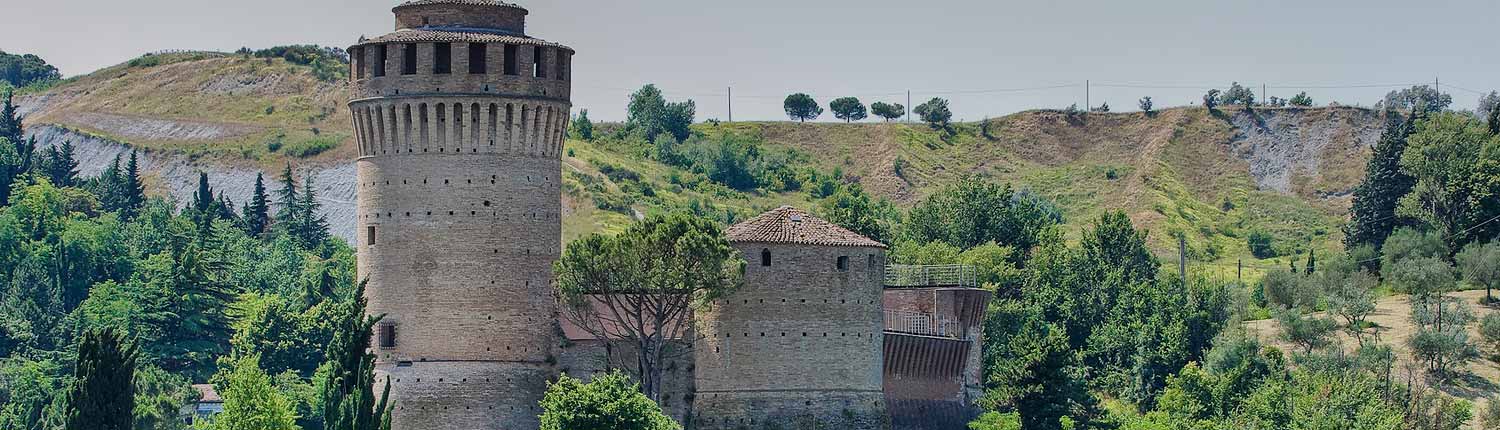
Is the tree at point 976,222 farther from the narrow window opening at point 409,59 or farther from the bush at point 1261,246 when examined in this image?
the bush at point 1261,246

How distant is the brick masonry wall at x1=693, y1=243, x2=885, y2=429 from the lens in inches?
2343

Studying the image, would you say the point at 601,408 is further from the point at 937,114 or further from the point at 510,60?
the point at 937,114

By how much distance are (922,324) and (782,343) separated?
27.1 feet

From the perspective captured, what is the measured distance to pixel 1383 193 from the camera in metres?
111

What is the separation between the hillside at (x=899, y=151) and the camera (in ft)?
479

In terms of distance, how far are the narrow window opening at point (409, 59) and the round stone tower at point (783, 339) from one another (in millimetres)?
9268

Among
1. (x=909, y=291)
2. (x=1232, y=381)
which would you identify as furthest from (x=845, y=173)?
(x=909, y=291)

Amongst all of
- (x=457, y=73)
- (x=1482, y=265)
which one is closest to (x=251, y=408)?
(x=457, y=73)

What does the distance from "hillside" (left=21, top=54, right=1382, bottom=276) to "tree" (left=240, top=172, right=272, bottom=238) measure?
215 inches

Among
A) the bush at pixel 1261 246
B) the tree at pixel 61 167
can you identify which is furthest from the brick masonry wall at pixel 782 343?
the tree at pixel 61 167

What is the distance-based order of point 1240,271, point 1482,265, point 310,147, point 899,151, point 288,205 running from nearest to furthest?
point 1482,265
point 1240,271
point 288,205
point 310,147
point 899,151

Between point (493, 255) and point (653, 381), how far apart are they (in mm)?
5209

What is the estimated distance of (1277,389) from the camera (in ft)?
253

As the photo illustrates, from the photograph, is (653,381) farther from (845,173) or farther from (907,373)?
(845,173)
